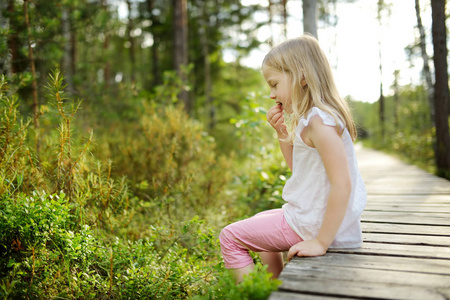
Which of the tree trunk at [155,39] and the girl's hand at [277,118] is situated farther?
the tree trunk at [155,39]

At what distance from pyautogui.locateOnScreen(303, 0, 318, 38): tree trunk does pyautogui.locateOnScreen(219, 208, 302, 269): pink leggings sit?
4186mm

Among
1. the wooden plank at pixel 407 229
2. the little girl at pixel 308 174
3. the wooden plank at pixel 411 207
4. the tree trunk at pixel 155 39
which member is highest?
the tree trunk at pixel 155 39

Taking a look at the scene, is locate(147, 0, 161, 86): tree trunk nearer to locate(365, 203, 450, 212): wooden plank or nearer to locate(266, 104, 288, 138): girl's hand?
locate(365, 203, 450, 212): wooden plank

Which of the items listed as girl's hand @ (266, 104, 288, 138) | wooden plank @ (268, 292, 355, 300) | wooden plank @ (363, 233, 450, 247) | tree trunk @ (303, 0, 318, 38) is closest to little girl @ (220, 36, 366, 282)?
girl's hand @ (266, 104, 288, 138)

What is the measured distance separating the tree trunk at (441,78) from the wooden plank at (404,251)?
14.3 ft

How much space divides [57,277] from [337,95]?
79.9 inches

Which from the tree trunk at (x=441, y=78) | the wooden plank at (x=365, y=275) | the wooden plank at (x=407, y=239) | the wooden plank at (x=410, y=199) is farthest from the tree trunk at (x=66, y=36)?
the tree trunk at (x=441, y=78)

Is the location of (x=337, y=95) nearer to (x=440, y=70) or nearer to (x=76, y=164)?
(x=76, y=164)

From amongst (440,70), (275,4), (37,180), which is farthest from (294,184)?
(275,4)

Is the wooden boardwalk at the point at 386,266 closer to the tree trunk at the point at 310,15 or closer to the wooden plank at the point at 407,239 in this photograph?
the wooden plank at the point at 407,239

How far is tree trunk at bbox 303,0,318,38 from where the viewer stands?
5504mm

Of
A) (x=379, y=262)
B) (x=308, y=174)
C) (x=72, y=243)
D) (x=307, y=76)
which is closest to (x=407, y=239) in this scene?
(x=379, y=262)

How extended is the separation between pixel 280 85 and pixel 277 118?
0.97ft

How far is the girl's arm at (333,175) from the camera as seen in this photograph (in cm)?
189
